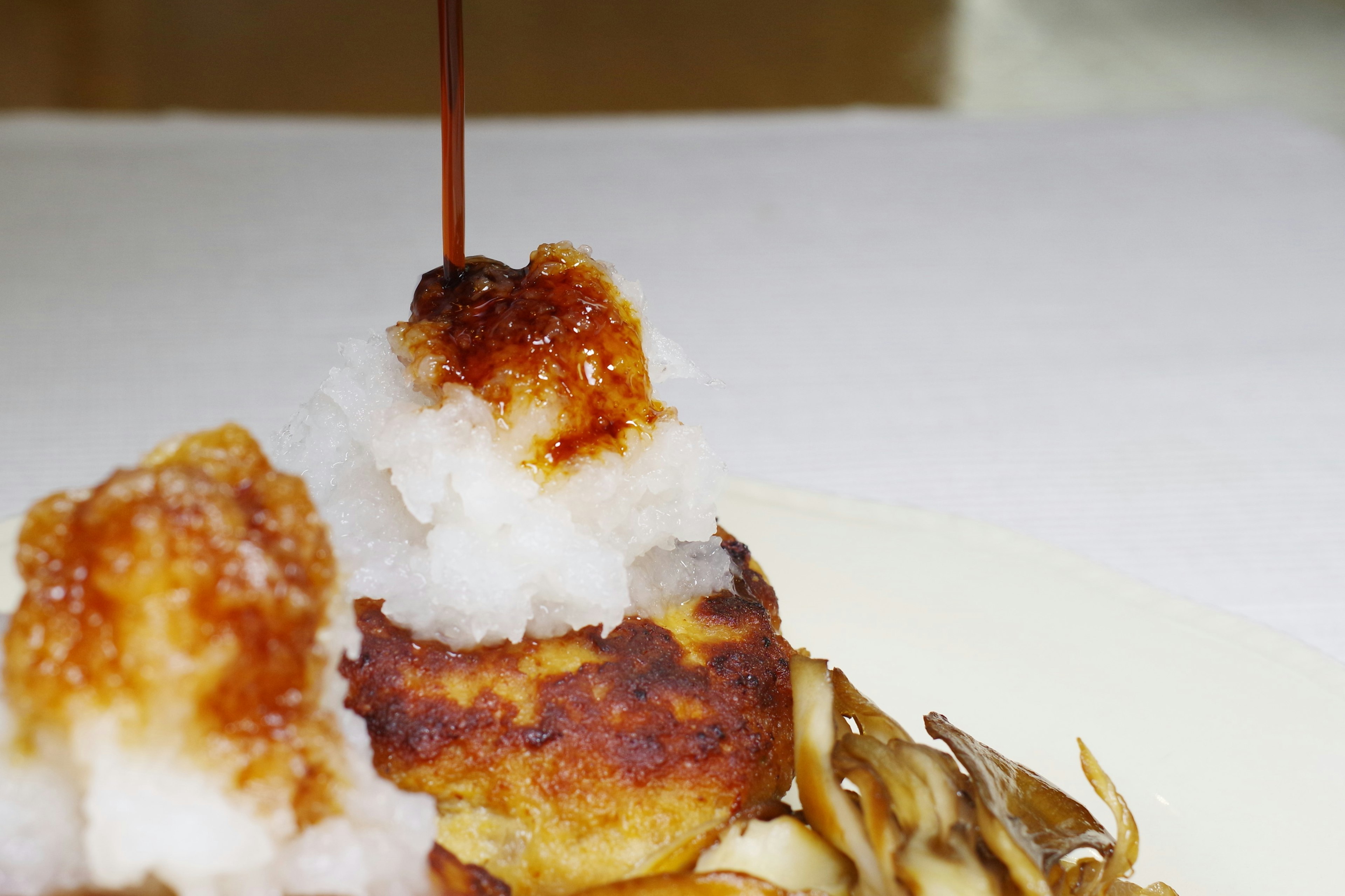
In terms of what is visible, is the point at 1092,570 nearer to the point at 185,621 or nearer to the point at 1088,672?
the point at 1088,672

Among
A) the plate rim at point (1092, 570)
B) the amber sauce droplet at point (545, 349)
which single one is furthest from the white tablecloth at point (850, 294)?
the amber sauce droplet at point (545, 349)

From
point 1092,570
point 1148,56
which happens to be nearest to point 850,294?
point 1092,570

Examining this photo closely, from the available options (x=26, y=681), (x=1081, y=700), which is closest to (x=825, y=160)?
(x=1081, y=700)

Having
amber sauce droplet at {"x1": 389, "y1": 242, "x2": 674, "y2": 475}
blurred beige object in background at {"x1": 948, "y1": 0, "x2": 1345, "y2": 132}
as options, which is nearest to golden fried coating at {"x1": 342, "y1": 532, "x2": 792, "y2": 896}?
amber sauce droplet at {"x1": 389, "y1": 242, "x2": 674, "y2": 475}

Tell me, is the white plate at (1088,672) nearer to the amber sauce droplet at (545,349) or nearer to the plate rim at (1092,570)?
the plate rim at (1092,570)

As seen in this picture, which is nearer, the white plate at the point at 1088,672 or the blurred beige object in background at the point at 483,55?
the white plate at the point at 1088,672

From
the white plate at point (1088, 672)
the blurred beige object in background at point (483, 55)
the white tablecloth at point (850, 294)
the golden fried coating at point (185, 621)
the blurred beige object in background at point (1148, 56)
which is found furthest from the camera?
the blurred beige object in background at point (1148, 56)
